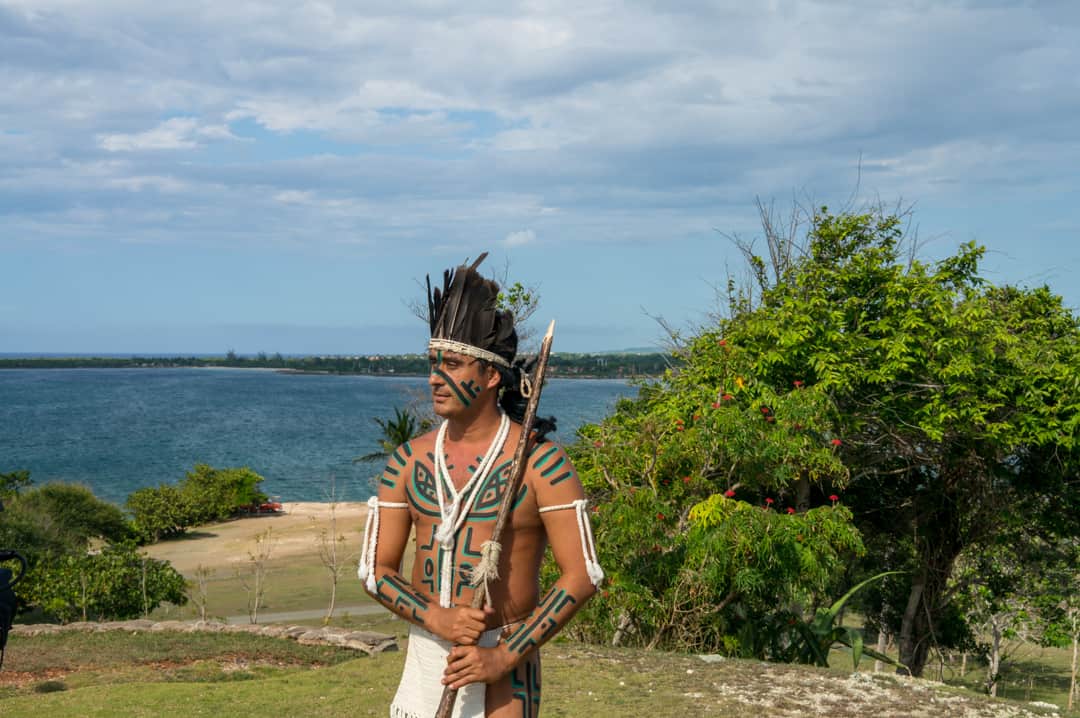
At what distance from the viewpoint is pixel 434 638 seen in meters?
3.73

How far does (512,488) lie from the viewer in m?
3.67

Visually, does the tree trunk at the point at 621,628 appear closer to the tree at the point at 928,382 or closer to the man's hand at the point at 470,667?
the tree at the point at 928,382

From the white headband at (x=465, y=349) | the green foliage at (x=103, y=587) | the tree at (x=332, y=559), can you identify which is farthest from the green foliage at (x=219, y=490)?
the white headband at (x=465, y=349)

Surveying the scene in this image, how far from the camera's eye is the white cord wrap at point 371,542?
3.80 m

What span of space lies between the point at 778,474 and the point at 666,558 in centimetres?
152

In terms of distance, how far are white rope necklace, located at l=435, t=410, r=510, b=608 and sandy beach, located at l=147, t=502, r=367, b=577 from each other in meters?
25.0

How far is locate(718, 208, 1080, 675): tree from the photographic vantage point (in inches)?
439

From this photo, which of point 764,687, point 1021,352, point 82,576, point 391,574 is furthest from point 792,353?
point 82,576

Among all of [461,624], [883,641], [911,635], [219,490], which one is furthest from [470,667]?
[219,490]

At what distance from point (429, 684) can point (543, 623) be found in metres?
0.56

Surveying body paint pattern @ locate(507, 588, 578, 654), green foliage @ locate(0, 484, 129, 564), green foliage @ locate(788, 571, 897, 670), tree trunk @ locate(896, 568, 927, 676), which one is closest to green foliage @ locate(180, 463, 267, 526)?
green foliage @ locate(0, 484, 129, 564)

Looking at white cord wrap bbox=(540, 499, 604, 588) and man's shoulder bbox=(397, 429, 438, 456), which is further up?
man's shoulder bbox=(397, 429, 438, 456)

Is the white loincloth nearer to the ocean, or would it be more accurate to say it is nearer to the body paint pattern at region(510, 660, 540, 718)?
the body paint pattern at region(510, 660, 540, 718)

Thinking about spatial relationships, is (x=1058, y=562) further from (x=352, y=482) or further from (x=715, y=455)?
(x=352, y=482)
